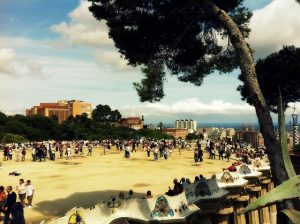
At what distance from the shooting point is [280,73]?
11.2m

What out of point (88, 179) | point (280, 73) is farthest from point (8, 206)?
point (88, 179)

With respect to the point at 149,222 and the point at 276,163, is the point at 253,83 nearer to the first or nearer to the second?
the point at 276,163

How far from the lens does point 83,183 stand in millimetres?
21422

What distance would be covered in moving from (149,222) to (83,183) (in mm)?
11259

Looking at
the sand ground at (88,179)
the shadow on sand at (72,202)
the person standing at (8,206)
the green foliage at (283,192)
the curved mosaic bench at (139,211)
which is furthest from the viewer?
Result: the sand ground at (88,179)

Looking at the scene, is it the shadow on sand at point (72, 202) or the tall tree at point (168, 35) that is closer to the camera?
the tall tree at point (168, 35)

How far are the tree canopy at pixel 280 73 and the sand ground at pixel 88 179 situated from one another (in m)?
8.74

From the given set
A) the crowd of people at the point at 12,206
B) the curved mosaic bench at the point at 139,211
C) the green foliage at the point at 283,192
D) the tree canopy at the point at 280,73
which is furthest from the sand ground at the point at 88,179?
the green foliage at the point at 283,192

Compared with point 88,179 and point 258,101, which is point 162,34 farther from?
point 88,179

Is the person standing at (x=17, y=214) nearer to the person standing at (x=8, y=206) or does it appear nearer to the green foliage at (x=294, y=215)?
the person standing at (x=8, y=206)

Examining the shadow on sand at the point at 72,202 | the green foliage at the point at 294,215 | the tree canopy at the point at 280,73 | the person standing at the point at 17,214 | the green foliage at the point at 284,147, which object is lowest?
the shadow on sand at the point at 72,202

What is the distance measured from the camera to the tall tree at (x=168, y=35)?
13.1 meters

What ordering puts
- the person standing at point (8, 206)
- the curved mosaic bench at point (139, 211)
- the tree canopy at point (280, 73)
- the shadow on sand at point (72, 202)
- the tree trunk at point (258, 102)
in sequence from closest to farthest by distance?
the tree trunk at point (258, 102), the curved mosaic bench at point (139, 211), the tree canopy at point (280, 73), the person standing at point (8, 206), the shadow on sand at point (72, 202)

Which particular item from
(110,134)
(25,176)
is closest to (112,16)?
(25,176)
